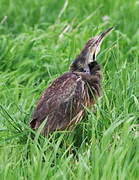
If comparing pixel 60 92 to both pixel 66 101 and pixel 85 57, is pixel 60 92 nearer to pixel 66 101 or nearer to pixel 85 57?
pixel 66 101

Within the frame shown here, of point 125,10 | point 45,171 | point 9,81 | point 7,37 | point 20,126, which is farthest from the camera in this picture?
point 125,10

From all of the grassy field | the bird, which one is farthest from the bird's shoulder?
the grassy field

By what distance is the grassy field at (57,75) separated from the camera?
4.95m

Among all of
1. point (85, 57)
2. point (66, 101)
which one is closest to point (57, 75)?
point (85, 57)

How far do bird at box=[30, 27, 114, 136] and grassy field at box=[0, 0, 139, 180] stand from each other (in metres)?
0.07

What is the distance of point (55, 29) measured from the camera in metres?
8.30

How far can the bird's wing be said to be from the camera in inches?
223

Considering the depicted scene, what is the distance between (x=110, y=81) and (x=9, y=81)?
1.23 metres

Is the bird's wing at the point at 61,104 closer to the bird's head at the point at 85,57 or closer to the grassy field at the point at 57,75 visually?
the grassy field at the point at 57,75

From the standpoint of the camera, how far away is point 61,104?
18.8 feet

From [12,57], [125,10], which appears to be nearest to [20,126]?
[12,57]

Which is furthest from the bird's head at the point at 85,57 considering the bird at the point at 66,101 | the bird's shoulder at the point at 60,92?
the bird's shoulder at the point at 60,92

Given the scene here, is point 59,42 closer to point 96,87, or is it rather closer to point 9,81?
point 9,81

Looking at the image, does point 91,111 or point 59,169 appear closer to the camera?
point 59,169
